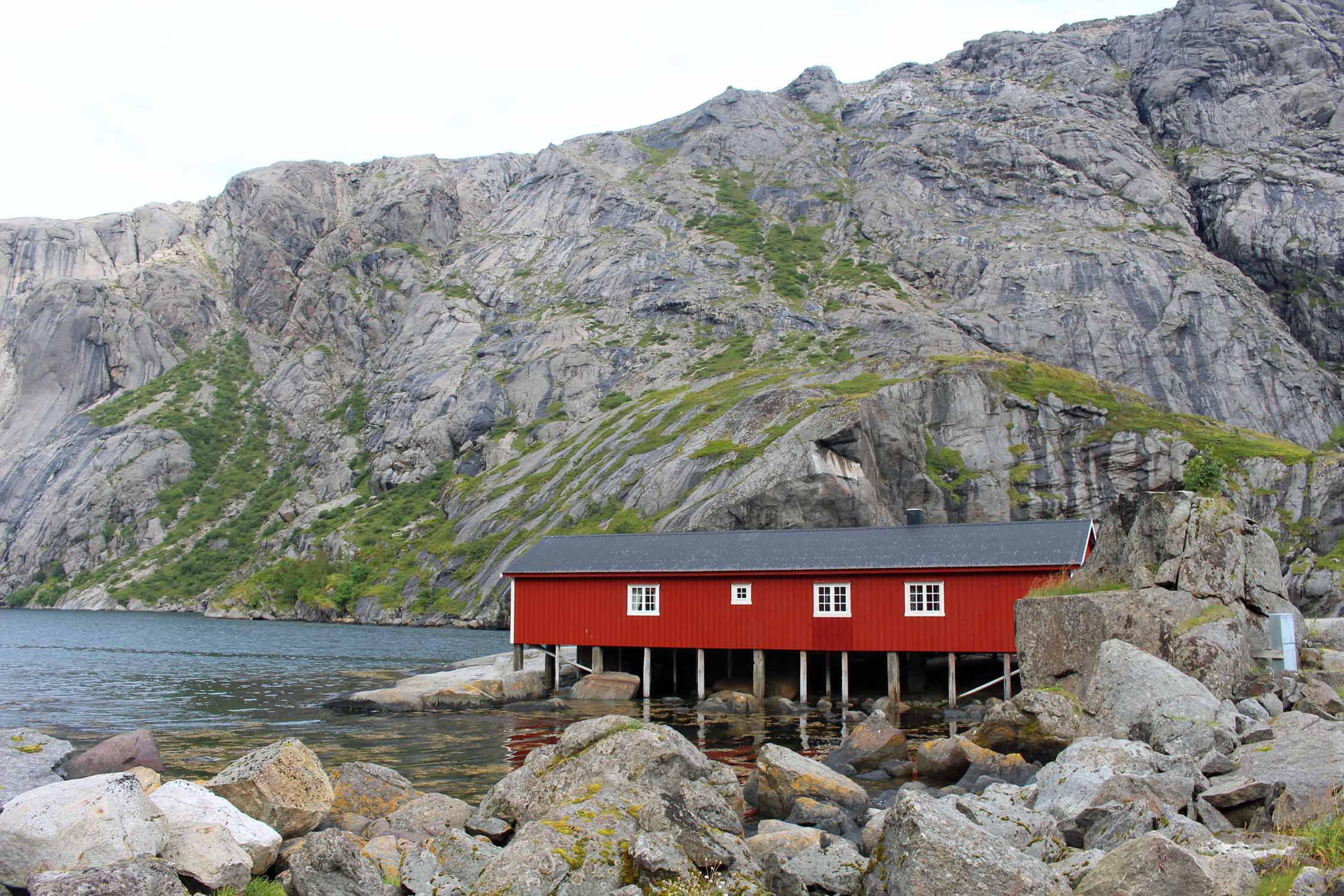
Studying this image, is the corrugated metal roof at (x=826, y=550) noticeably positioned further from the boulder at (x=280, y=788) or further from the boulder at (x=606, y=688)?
the boulder at (x=280, y=788)

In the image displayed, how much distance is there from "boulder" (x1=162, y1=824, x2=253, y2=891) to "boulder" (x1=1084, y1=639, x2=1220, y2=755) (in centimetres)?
1517

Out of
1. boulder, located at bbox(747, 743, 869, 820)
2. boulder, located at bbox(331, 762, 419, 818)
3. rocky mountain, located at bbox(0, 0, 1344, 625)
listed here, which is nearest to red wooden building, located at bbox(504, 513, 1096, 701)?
boulder, located at bbox(747, 743, 869, 820)

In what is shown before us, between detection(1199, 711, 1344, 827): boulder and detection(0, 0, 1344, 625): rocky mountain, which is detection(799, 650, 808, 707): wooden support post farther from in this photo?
detection(0, 0, 1344, 625): rocky mountain

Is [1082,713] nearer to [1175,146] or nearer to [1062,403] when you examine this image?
[1062,403]

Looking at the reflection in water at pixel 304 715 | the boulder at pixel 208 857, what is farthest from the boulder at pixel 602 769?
the reflection in water at pixel 304 715

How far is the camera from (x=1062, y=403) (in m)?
93.2

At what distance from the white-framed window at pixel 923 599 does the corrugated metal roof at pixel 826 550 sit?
0.73 m

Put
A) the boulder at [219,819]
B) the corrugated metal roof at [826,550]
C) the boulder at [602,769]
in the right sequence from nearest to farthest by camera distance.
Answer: the boulder at [219,819], the boulder at [602,769], the corrugated metal roof at [826,550]

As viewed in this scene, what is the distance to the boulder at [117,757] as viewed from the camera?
17344mm

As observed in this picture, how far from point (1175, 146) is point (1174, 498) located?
15252 cm

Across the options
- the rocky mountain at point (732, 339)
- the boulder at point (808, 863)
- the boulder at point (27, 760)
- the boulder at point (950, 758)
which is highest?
the rocky mountain at point (732, 339)

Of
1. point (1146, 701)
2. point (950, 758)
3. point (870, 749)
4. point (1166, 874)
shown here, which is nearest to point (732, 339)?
point (870, 749)

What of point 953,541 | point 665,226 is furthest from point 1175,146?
point 953,541

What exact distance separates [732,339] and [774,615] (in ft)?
333
